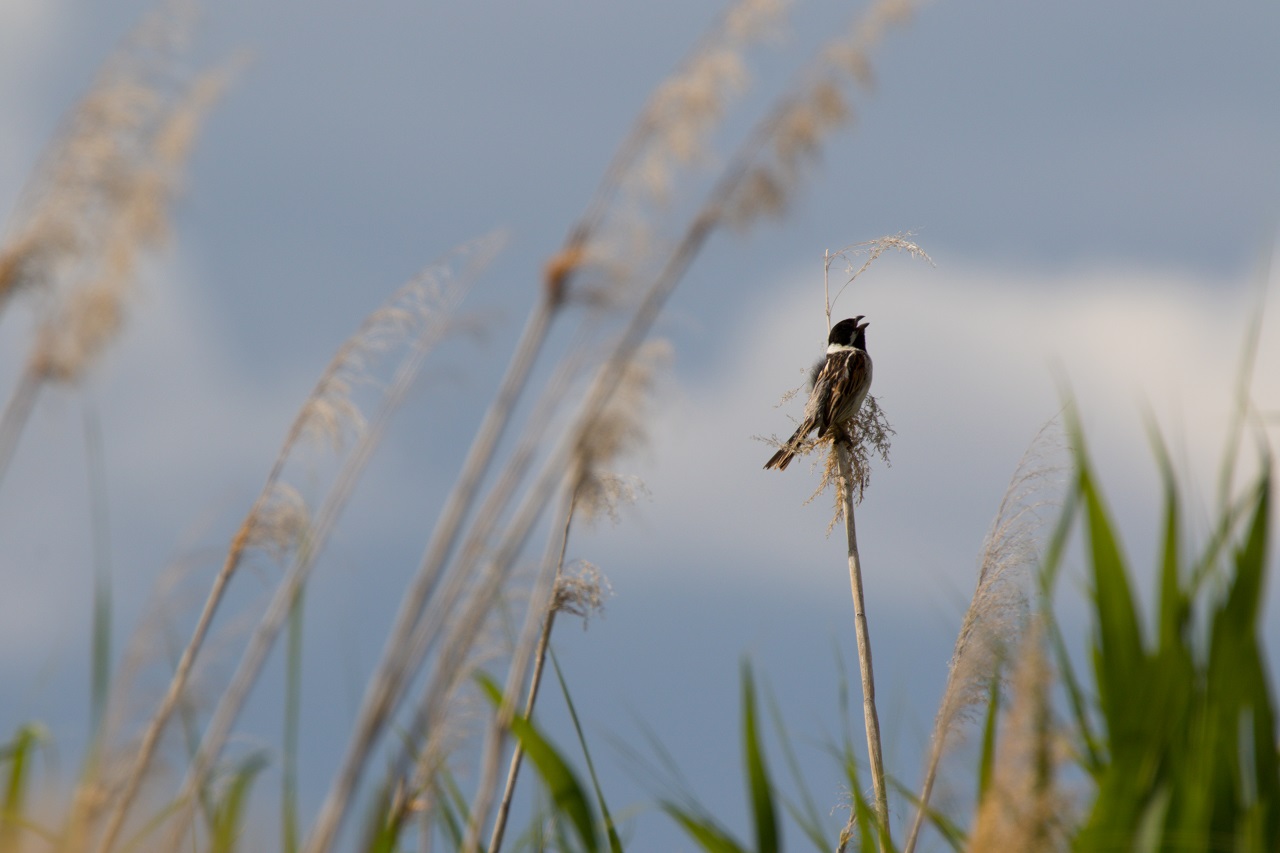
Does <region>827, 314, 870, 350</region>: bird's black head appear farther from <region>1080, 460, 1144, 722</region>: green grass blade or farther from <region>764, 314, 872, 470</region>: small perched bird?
<region>1080, 460, 1144, 722</region>: green grass blade

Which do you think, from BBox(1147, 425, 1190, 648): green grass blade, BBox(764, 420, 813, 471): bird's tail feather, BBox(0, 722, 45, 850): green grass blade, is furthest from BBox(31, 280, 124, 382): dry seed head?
BBox(764, 420, 813, 471): bird's tail feather

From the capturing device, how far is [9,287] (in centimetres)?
267

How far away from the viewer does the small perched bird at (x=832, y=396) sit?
4.48 metres

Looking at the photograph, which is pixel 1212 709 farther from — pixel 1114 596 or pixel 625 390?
pixel 625 390

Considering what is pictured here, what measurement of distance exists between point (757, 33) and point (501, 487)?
1070 mm

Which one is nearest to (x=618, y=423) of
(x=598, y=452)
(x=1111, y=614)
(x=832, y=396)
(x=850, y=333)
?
(x=598, y=452)

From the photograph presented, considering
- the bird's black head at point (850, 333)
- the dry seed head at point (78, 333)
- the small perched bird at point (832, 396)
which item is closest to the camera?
the dry seed head at point (78, 333)

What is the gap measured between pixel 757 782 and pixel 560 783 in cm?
41

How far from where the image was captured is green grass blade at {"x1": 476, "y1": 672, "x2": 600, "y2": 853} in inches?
98.3

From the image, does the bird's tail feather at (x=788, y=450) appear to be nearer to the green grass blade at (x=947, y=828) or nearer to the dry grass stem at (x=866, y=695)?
the dry grass stem at (x=866, y=695)

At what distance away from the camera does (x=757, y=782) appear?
255cm

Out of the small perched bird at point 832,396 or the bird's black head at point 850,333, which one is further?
the bird's black head at point 850,333

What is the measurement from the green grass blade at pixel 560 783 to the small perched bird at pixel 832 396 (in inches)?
84.6

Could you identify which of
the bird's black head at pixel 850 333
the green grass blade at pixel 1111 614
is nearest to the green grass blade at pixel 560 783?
the green grass blade at pixel 1111 614
